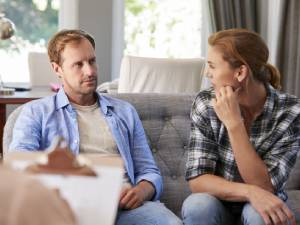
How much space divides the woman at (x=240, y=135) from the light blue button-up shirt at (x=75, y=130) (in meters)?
0.20

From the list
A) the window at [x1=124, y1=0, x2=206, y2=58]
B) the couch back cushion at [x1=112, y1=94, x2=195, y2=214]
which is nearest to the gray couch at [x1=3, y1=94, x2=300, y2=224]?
the couch back cushion at [x1=112, y1=94, x2=195, y2=214]

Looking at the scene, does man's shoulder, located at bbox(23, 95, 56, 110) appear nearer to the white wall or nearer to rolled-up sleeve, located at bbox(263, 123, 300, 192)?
rolled-up sleeve, located at bbox(263, 123, 300, 192)

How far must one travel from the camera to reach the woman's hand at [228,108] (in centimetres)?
183

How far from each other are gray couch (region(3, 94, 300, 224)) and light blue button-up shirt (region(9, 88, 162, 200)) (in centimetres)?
17

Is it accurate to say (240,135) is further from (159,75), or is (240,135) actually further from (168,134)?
(159,75)

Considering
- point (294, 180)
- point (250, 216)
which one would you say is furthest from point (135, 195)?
point (294, 180)

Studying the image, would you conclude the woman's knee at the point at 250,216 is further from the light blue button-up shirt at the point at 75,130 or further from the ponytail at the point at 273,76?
the ponytail at the point at 273,76

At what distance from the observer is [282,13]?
4562mm

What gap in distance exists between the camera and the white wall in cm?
487

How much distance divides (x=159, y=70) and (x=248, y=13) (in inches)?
77.4

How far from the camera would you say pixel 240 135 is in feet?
5.91

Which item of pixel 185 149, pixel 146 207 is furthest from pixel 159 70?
pixel 146 207

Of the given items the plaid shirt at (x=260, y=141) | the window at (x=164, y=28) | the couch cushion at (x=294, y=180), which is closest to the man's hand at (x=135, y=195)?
the plaid shirt at (x=260, y=141)

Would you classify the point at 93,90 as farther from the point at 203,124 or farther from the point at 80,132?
the point at 203,124
